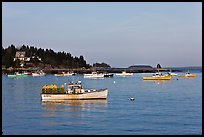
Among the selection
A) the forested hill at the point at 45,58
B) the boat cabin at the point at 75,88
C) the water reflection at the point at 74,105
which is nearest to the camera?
the water reflection at the point at 74,105

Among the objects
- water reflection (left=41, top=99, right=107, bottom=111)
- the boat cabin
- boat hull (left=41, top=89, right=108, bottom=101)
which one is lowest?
water reflection (left=41, top=99, right=107, bottom=111)

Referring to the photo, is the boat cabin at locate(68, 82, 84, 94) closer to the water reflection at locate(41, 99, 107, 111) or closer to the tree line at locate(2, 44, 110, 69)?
the water reflection at locate(41, 99, 107, 111)

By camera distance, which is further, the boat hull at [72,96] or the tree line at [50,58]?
the tree line at [50,58]

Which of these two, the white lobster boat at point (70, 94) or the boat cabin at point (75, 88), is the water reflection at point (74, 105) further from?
the boat cabin at point (75, 88)

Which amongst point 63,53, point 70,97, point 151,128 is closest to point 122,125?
point 151,128

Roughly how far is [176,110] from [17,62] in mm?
75891

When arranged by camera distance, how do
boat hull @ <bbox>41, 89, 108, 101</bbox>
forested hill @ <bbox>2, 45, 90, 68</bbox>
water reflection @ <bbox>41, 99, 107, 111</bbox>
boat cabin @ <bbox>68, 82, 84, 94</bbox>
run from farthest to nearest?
forested hill @ <bbox>2, 45, 90, 68</bbox> → boat cabin @ <bbox>68, 82, 84, 94</bbox> → boat hull @ <bbox>41, 89, 108, 101</bbox> → water reflection @ <bbox>41, 99, 107, 111</bbox>

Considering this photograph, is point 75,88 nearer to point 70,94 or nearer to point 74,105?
point 70,94

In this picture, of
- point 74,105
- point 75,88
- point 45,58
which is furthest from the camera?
point 45,58

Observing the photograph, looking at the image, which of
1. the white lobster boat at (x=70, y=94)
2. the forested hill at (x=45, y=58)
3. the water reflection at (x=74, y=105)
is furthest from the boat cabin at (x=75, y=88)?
the forested hill at (x=45, y=58)

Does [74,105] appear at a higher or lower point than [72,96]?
lower

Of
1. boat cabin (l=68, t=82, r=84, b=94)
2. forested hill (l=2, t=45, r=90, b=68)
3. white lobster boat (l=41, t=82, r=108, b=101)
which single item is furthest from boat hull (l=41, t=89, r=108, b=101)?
forested hill (l=2, t=45, r=90, b=68)

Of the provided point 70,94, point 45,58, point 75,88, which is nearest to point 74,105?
point 70,94

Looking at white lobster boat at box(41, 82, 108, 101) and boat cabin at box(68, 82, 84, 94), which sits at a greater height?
boat cabin at box(68, 82, 84, 94)
